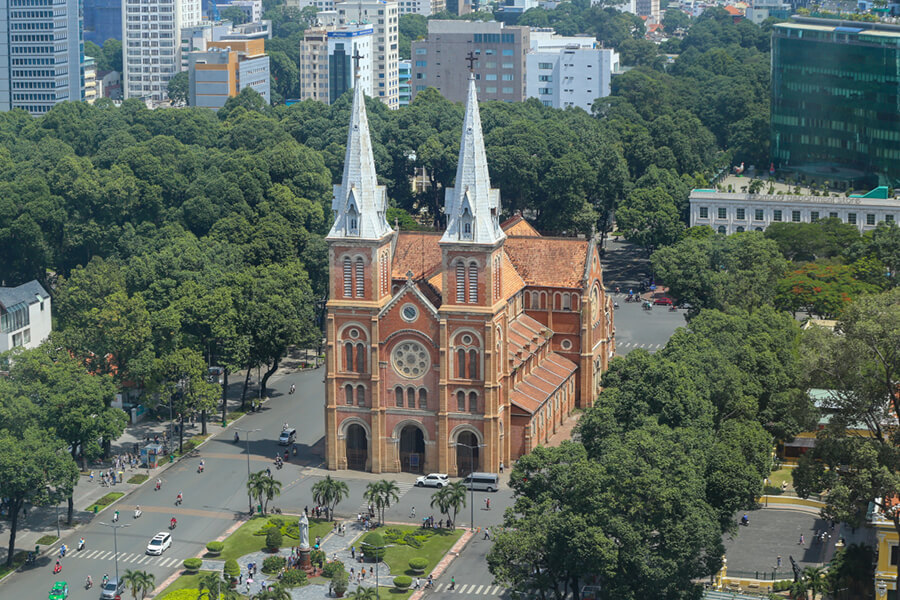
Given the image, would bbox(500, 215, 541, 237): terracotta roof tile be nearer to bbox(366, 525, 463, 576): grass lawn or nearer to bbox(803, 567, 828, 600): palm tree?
bbox(366, 525, 463, 576): grass lawn

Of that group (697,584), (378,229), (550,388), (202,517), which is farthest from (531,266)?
(697,584)

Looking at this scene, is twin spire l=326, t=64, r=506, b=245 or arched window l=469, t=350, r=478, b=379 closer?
twin spire l=326, t=64, r=506, b=245

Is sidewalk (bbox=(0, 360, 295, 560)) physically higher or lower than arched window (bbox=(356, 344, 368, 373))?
lower

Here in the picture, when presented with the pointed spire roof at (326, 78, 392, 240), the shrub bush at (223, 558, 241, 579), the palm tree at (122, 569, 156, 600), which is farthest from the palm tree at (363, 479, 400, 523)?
the pointed spire roof at (326, 78, 392, 240)

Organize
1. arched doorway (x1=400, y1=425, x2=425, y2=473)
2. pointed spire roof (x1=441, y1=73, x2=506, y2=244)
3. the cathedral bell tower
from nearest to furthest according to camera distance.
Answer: pointed spire roof (x1=441, y1=73, x2=506, y2=244)
the cathedral bell tower
arched doorway (x1=400, y1=425, x2=425, y2=473)

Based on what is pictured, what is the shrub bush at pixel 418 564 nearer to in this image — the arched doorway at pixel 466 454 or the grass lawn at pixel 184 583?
the grass lawn at pixel 184 583

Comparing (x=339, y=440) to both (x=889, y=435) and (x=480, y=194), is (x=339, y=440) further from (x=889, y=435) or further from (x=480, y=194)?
(x=889, y=435)
